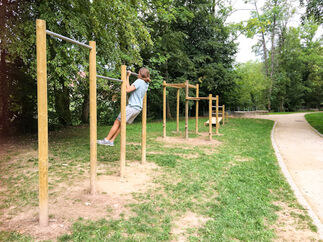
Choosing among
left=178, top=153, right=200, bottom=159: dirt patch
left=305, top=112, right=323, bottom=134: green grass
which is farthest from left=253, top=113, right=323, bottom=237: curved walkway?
left=305, top=112, right=323, bottom=134: green grass

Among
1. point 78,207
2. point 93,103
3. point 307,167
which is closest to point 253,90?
point 307,167

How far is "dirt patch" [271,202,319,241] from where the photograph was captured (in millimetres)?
2703

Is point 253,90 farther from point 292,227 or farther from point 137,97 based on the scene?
point 292,227

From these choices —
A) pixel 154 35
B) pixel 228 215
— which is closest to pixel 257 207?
pixel 228 215

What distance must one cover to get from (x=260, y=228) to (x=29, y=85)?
9.06 m

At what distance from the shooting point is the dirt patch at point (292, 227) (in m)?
2.70

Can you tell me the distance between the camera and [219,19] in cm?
2109

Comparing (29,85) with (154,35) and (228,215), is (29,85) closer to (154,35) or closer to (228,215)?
(228,215)

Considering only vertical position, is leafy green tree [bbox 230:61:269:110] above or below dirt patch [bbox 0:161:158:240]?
above

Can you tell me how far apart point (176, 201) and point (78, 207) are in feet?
4.31

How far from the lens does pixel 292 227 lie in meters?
2.93

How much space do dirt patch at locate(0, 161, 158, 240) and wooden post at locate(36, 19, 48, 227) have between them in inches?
7.2

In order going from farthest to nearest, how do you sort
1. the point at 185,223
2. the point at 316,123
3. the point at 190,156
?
the point at 316,123, the point at 190,156, the point at 185,223

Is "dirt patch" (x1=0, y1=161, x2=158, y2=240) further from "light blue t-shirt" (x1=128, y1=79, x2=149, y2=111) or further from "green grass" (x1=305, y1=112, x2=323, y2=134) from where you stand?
"green grass" (x1=305, y1=112, x2=323, y2=134)
